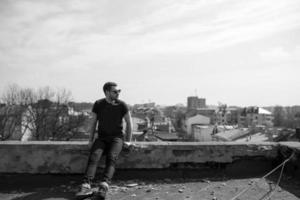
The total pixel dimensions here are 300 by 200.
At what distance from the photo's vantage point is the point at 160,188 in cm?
336

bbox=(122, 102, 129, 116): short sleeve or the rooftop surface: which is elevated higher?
bbox=(122, 102, 129, 116): short sleeve

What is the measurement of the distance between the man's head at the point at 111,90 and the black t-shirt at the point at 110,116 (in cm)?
11

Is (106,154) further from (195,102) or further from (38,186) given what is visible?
(195,102)

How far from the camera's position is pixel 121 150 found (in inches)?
145

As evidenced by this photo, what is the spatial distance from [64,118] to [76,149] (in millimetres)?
22685

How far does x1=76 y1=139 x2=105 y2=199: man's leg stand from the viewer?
278 cm

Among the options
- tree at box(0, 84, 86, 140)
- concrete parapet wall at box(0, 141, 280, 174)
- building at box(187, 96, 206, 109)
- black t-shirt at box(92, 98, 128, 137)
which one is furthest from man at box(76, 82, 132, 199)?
building at box(187, 96, 206, 109)

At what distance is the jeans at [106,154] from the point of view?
9.78 ft

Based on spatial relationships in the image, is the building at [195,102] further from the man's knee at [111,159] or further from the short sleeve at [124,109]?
the man's knee at [111,159]

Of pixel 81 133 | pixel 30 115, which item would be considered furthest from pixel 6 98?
pixel 81 133

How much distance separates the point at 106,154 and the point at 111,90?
0.99 m

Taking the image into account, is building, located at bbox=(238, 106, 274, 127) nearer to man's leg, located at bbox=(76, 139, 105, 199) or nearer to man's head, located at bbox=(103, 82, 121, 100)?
man's head, located at bbox=(103, 82, 121, 100)

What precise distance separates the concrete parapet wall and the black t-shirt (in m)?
0.41

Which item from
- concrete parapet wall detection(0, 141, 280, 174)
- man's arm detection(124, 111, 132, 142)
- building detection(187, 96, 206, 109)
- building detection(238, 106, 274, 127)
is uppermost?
building detection(187, 96, 206, 109)
